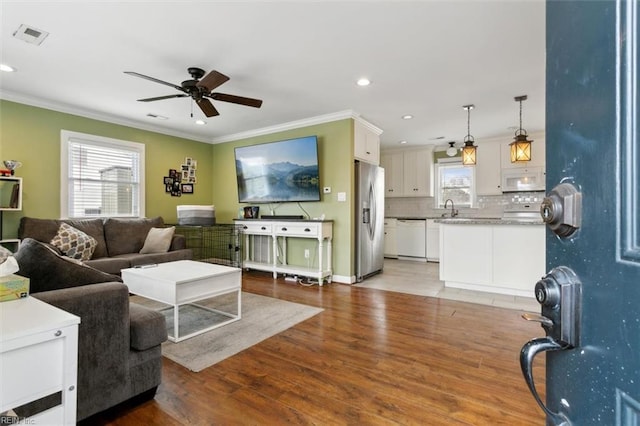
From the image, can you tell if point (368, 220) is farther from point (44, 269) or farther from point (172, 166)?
point (44, 269)

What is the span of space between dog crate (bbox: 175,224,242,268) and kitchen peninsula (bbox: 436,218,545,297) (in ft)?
11.3

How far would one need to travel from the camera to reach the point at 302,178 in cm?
484

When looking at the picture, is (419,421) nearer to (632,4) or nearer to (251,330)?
(251,330)

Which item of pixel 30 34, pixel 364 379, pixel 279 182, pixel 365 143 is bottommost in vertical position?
pixel 364 379

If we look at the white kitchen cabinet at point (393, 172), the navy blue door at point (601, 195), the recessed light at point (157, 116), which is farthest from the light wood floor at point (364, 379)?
the white kitchen cabinet at point (393, 172)

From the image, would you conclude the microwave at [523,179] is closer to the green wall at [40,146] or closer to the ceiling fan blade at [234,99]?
the ceiling fan blade at [234,99]

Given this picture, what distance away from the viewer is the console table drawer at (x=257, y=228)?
16.2 ft

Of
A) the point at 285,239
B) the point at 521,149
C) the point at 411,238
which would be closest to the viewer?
the point at 521,149

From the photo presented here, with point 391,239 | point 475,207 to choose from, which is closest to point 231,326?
point 391,239

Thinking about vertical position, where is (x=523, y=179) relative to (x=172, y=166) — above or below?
below

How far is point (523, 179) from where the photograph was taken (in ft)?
18.5

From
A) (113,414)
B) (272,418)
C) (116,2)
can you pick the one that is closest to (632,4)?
(272,418)

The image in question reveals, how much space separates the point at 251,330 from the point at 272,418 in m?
1.18

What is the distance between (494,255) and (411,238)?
9.19ft
